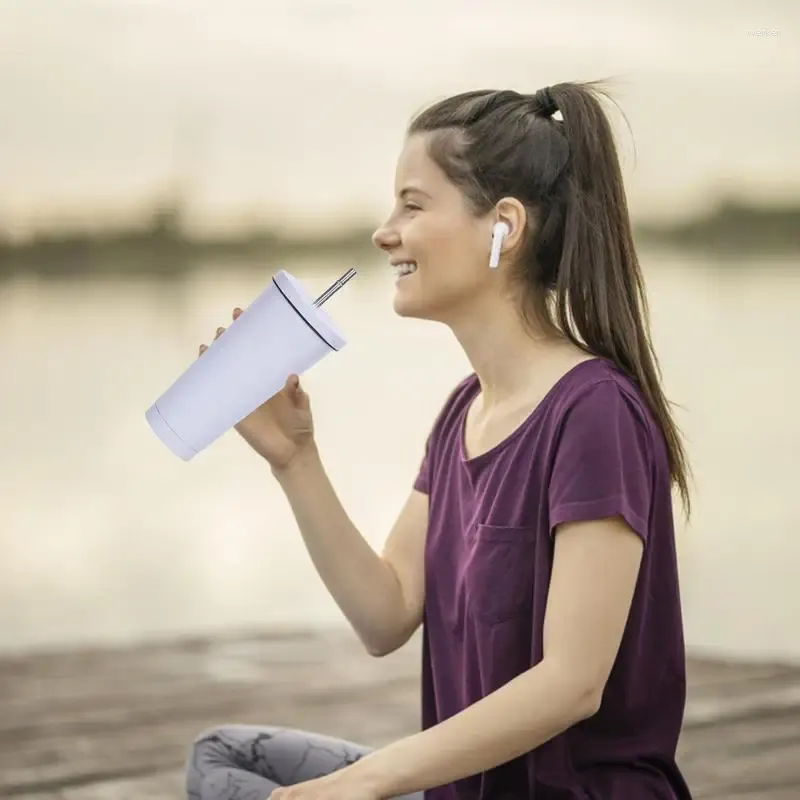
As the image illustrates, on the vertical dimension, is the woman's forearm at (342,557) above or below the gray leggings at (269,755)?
above

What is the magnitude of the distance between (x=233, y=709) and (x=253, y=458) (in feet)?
2.80

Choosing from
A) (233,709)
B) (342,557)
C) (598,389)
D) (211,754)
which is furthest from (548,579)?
(233,709)

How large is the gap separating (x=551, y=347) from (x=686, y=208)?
188 cm

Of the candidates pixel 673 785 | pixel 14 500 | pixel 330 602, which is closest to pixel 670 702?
pixel 673 785

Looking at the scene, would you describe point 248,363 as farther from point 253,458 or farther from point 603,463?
point 253,458

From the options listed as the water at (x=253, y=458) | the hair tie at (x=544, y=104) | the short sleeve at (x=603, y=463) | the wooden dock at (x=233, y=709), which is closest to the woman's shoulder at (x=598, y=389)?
the short sleeve at (x=603, y=463)

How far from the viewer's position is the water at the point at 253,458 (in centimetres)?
276

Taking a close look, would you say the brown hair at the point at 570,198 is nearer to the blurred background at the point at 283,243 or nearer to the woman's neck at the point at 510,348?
the woman's neck at the point at 510,348

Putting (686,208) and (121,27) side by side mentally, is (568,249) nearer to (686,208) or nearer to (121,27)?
(686,208)

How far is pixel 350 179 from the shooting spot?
9.84ft

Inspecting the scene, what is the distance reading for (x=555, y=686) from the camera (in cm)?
97

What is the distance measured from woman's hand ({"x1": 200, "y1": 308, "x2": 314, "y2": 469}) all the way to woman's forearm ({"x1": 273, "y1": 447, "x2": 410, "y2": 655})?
0.01 metres

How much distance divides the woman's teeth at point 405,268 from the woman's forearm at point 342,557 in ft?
0.60

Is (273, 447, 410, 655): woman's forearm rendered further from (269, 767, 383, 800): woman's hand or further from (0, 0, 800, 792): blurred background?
(0, 0, 800, 792): blurred background
